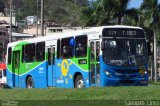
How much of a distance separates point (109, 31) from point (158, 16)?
122 ft

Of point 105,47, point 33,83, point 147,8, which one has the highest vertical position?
point 147,8

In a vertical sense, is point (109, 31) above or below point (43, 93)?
above

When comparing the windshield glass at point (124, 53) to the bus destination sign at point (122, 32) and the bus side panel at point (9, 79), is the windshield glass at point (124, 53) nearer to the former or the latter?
the bus destination sign at point (122, 32)

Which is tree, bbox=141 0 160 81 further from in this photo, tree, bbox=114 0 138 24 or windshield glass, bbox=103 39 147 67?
windshield glass, bbox=103 39 147 67

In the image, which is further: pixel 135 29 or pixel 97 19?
pixel 97 19

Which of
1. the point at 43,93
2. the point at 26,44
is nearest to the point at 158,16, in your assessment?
the point at 26,44

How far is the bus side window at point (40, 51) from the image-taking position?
27.9 metres

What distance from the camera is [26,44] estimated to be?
1193 inches

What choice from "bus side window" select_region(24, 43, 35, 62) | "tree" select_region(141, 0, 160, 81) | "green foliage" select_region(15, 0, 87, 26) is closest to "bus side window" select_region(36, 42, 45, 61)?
"bus side window" select_region(24, 43, 35, 62)

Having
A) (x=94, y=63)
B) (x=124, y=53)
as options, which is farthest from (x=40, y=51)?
(x=124, y=53)

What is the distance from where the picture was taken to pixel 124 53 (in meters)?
22.2

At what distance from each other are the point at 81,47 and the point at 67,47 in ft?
4.64

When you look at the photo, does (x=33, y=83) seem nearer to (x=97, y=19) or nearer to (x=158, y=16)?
(x=97, y=19)

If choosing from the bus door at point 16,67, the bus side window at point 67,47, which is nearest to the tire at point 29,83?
the bus door at point 16,67
